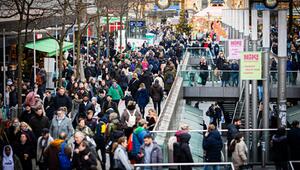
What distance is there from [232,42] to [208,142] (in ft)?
46.9

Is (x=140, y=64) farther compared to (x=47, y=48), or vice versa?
(x=47, y=48)

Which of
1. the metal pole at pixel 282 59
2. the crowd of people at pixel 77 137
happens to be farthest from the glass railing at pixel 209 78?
the metal pole at pixel 282 59

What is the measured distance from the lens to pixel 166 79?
36.0 meters

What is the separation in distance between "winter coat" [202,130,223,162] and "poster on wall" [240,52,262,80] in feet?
19.5

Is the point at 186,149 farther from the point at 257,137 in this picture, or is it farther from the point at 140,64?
the point at 140,64

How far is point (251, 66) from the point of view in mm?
25547

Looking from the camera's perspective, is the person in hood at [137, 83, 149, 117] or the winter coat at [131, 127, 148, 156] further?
the person in hood at [137, 83, 149, 117]

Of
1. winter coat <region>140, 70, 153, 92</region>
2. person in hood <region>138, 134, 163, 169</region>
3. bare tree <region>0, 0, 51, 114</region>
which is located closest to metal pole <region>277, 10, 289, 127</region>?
winter coat <region>140, 70, 153, 92</region>

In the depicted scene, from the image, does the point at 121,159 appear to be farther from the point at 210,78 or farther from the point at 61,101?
the point at 210,78

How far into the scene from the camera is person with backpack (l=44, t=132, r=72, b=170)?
57.2 ft

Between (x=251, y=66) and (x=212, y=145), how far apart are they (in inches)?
248

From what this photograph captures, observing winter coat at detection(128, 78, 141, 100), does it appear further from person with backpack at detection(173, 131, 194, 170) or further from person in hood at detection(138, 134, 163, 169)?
person in hood at detection(138, 134, 163, 169)

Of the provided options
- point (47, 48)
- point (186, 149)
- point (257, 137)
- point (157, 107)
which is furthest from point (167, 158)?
point (47, 48)

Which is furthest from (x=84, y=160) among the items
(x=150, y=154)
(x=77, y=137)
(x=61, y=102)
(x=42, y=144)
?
(x=61, y=102)
